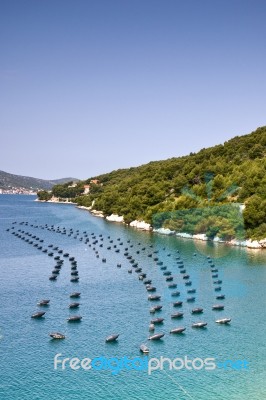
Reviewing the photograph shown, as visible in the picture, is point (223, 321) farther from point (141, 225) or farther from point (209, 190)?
point (141, 225)

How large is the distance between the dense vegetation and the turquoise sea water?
933cm

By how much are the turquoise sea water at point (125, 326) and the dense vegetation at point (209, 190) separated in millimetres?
9332

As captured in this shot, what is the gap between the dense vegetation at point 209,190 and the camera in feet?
315

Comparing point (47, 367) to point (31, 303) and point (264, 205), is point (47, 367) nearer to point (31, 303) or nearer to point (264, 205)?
point (31, 303)

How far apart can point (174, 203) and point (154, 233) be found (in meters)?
8.89

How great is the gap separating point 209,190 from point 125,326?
70.9 m

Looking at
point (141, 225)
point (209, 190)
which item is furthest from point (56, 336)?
point (141, 225)

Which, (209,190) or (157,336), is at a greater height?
(209,190)

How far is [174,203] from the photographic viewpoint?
374 feet

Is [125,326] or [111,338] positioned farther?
[125,326]

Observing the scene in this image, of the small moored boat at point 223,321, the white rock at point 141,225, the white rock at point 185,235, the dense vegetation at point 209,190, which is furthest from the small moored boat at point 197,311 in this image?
the white rock at point 141,225

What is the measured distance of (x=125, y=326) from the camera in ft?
158

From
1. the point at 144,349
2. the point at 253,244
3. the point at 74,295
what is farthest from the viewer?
the point at 253,244

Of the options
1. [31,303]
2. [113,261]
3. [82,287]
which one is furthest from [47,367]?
[113,261]
